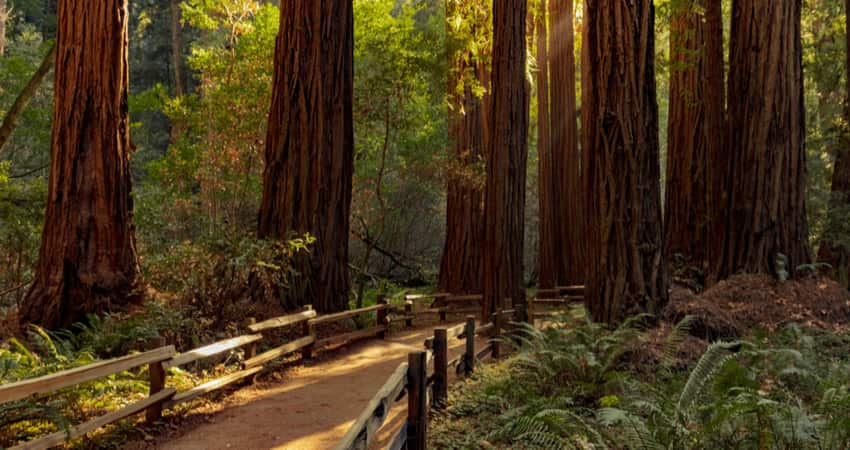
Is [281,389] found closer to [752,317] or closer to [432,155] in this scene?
[752,317]

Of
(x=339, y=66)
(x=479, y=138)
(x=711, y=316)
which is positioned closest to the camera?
(x=711, y=316)

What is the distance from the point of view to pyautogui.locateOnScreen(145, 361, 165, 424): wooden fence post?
7.07m

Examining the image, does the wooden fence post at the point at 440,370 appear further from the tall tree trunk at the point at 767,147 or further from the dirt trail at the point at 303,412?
the tall tree trunk at the point at 767,147

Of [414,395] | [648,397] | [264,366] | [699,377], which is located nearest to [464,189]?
[264,366]

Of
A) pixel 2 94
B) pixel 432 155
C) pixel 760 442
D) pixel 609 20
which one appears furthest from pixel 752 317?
pixel 2 94

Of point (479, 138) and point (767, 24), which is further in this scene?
point (479, 138)

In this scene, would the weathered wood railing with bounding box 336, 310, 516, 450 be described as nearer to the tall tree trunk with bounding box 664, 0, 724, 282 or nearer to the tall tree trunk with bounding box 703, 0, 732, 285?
the tall tree trunk with bounding box 703, 0, 732, 285

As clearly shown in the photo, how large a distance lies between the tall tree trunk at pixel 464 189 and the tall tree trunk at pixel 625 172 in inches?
349

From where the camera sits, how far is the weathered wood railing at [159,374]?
5.36 meters

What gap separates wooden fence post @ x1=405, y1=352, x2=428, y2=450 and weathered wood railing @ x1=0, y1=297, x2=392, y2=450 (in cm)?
283

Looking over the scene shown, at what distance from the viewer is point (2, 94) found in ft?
57.5

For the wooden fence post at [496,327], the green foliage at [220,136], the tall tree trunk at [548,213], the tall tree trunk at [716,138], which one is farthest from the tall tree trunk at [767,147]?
the green foliage at [220,136]

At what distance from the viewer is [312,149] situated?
41.9 ft

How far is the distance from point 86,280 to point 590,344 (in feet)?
25.0
